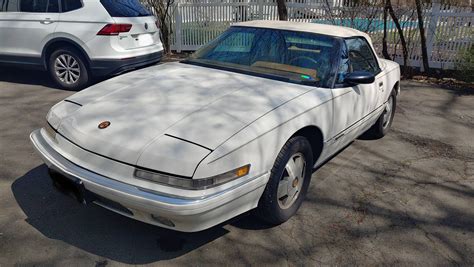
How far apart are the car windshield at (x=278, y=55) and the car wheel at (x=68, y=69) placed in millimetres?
3077

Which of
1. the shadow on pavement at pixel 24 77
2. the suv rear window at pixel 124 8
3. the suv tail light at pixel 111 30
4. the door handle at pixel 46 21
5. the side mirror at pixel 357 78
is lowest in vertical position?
the shadow on pavement at pixel 24 77

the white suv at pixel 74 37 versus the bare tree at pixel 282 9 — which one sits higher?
the bare tree at pixel 282 9

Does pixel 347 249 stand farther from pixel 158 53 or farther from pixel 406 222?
pixel 158 53

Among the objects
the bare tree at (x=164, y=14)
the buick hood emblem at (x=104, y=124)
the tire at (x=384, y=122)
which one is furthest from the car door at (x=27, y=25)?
the tire at (x=384, y=122)

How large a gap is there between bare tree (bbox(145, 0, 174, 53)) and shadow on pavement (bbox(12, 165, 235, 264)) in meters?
7.36

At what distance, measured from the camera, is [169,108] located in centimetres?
268

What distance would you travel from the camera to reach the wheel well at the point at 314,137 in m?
2.97

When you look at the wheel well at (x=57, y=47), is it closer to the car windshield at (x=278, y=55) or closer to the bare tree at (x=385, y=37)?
the car windshield at (x=278, y=55)

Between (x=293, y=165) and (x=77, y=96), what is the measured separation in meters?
1.86

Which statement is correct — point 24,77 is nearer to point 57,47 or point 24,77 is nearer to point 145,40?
point 57,47

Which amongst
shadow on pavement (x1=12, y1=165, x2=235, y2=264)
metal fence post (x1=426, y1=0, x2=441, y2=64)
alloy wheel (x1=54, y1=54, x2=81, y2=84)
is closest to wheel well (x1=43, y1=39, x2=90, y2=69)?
alloy wheel (x1=54, y1=54, x2=81, y2=84)

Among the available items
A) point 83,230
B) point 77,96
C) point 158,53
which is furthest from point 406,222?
point 158,53

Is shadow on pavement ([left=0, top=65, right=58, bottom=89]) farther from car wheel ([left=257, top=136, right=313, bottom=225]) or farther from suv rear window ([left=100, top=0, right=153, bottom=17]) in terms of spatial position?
car wheel ([left=257, top=136, right=313, bottom=225])

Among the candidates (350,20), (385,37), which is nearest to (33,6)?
(350,20)
